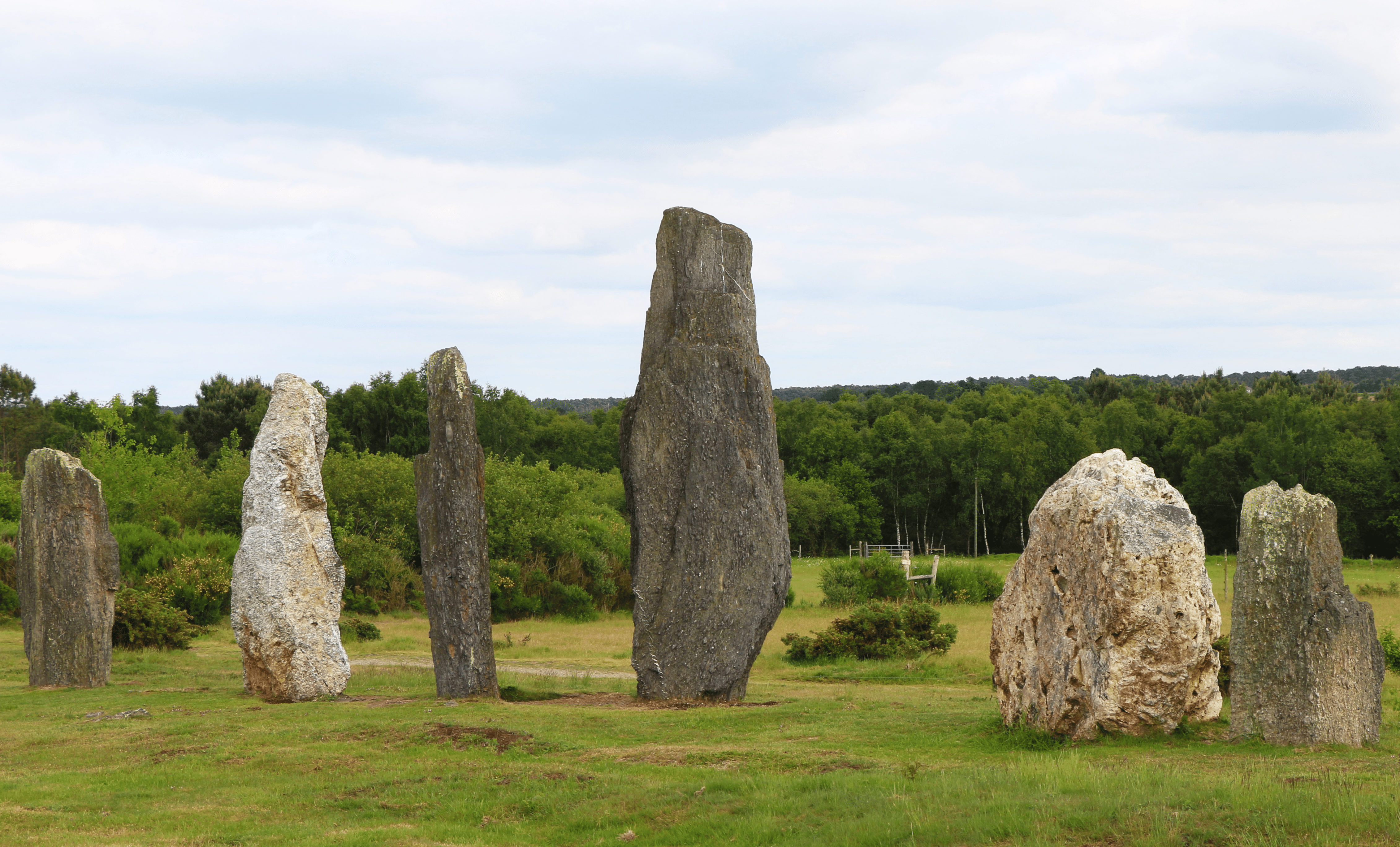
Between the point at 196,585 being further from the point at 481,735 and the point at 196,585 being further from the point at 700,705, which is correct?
the point at 481,735

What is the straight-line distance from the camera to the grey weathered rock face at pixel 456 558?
15.5 m

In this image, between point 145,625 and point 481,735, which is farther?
point 145,625

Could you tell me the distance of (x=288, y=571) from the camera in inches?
631

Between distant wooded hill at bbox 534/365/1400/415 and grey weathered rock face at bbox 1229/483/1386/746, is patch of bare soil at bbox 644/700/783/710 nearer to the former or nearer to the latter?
grey weathered rock face at bbox 1229/483/1386/746

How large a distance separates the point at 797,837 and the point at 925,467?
70.1 metres

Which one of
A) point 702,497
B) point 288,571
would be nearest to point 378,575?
point 288,571

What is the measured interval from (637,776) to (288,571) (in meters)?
7.97

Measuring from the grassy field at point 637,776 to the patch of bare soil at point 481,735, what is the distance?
1.6 inches

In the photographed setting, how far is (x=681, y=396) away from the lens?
16062 mm

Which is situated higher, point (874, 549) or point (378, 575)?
point (378, 575)

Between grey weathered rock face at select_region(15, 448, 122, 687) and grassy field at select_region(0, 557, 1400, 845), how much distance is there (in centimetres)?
59

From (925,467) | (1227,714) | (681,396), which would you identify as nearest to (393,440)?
(925,467)

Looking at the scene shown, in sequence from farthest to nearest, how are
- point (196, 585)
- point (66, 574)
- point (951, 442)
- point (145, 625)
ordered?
point (951, 442)
point (196, 585)
point (145, 625)
point (66, 574)

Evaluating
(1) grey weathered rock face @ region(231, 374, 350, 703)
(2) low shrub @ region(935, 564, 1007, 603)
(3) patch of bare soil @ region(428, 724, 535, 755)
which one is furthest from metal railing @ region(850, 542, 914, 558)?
(3) patch of bare soil @ region(428, 724, 535, 755)
